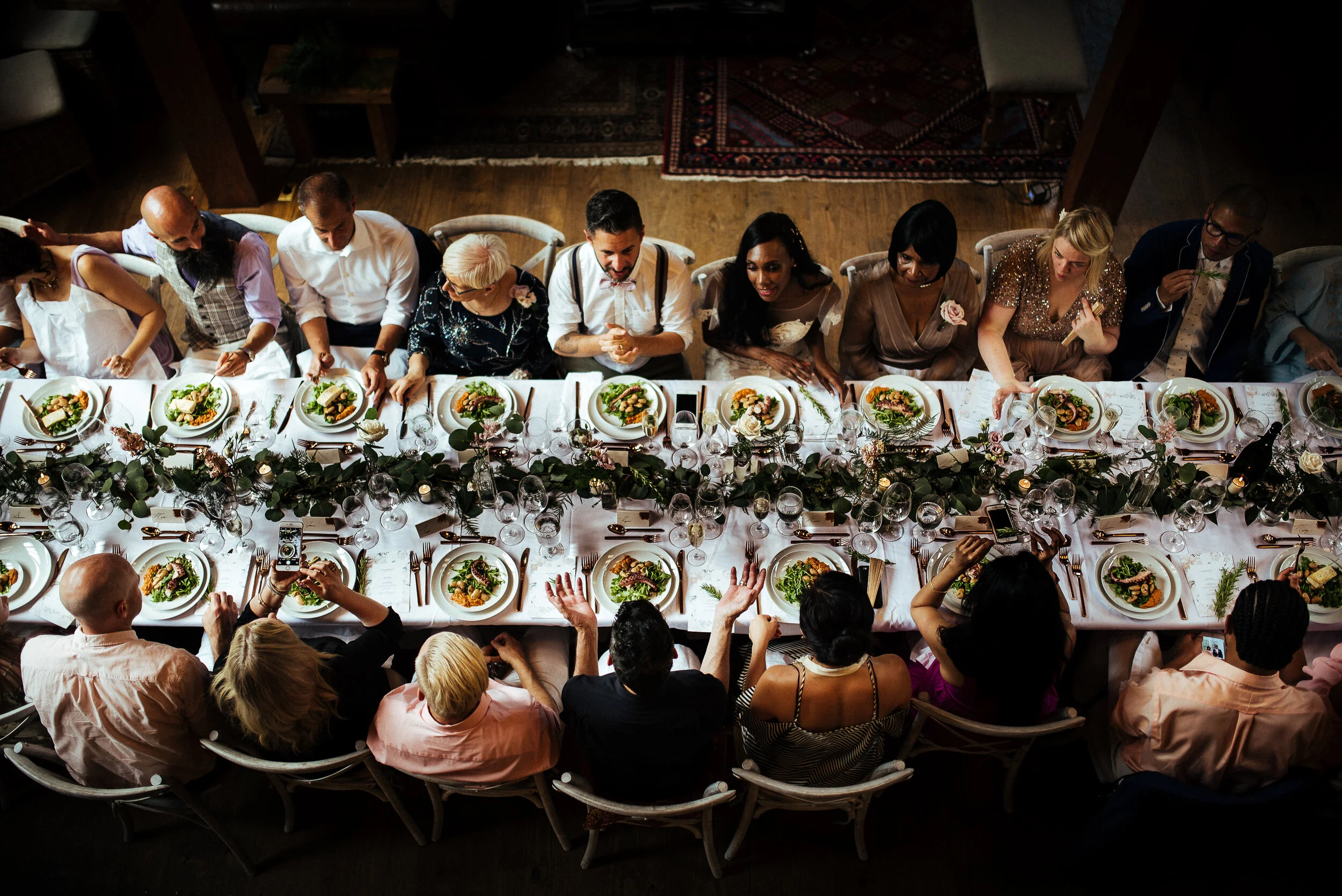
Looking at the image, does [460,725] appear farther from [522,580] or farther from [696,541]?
[696,541]

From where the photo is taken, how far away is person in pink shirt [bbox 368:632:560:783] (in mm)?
2479

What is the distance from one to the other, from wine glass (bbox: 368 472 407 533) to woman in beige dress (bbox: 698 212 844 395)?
59.1 inches

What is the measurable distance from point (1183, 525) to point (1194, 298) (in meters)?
1.30

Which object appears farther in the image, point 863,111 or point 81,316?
point 863,111

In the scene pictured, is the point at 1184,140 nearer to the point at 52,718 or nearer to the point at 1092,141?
the point at 1092,141

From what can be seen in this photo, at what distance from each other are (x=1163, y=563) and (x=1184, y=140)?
4.16m

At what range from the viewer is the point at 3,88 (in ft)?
17.0

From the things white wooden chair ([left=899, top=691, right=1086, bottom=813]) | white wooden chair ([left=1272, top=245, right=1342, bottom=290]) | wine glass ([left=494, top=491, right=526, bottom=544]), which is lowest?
white wooden chair ([left=899, top=691, right=1086, bottom=813])

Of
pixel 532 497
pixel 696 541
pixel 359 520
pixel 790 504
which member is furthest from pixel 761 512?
pixel 359 520

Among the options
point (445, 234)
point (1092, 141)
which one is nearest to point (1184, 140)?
point (1092, 141)

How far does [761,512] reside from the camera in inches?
119

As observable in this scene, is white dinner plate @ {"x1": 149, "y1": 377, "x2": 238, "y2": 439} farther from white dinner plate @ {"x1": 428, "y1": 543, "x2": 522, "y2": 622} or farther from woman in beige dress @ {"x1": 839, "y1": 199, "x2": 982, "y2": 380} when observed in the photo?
woman in beige dress @ {"x1": 839, "y1": 199, "x2": 982, "y2": 380}

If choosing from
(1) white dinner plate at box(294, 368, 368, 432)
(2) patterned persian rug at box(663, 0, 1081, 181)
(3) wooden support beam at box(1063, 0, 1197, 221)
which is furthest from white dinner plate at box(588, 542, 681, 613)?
(3) wooden support beam at box(1063, 0, 1197, 221)

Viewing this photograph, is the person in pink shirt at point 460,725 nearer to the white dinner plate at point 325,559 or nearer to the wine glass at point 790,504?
the white dinner plate at point 325,559
